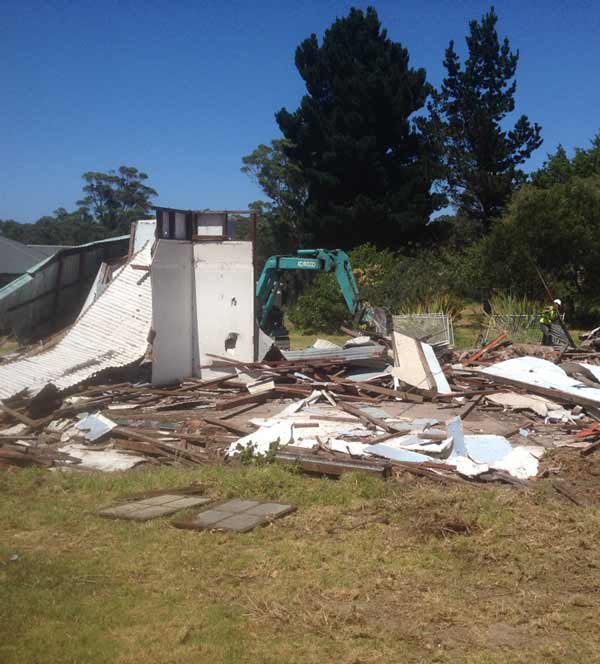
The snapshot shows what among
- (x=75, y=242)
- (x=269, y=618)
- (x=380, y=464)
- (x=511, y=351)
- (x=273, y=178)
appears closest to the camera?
(x=269, y=618)

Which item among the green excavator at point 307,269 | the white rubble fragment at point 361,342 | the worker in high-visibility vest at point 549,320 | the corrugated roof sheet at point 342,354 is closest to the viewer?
the corrugated roof sheet at point 342,354

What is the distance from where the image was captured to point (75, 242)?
217 ft

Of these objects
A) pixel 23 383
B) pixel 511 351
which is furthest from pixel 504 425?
pixel 23 383

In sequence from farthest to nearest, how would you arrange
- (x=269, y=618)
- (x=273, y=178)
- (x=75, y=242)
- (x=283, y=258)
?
(x=75, y=242) < (x=273, y=178) < (x=283, y=258) < (x=269, y=618)

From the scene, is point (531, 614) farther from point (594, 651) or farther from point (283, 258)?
point (283, 258)

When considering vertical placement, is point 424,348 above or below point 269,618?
above

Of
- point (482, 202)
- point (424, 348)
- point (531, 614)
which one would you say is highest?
point (482, 202)

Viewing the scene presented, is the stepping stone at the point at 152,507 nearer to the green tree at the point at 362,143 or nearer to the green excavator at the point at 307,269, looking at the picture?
the green excavator at the point at 307,269

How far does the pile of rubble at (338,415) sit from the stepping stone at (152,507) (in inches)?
56.5

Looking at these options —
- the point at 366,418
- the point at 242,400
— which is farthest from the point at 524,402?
the point at 242,400

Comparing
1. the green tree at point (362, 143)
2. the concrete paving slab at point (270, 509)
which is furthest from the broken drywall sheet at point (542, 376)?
the green tree at point (362, 143)

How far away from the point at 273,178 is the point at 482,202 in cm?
1227

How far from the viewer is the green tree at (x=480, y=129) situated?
35.9 metres

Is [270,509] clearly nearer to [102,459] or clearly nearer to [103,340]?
[102,459]
